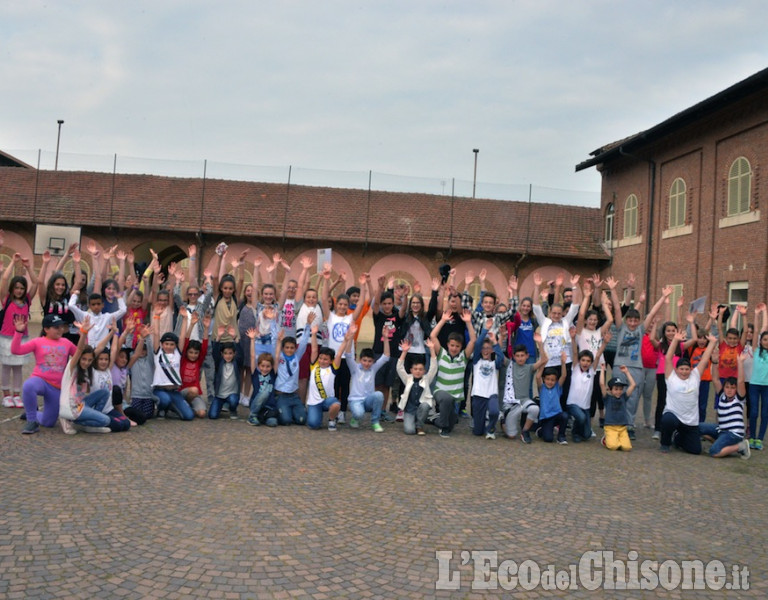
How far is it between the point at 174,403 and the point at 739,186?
15.7 m

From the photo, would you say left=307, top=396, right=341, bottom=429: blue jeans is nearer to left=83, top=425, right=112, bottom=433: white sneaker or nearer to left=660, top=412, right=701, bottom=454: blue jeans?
left=83, top=425, right=112, bottom=433: white sneaker

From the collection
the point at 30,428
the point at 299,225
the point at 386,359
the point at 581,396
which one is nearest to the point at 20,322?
the point at 30,428

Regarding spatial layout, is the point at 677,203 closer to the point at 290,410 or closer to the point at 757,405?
the point at 757,405

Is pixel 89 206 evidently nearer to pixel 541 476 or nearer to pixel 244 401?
pixel 244 401

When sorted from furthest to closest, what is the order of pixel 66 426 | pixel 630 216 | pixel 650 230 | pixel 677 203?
pixel 630 216 → pixel 650 230 → pixel 677 203 → pixel 66 426

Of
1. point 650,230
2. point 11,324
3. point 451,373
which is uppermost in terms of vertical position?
point 650,230

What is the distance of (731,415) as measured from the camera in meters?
7.62

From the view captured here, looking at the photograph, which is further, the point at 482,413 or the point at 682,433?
the point at 482,413

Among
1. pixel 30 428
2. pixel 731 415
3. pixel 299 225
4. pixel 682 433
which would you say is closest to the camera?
pixel 30 428

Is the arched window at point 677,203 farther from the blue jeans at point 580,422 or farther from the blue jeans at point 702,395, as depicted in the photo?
the blue jeans at point 580,422

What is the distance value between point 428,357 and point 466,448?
5.51 feet

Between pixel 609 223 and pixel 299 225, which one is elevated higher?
pixel 609 223

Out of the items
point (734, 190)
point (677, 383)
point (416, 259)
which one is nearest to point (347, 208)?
point (416, 259)

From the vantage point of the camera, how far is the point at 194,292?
357 inches
